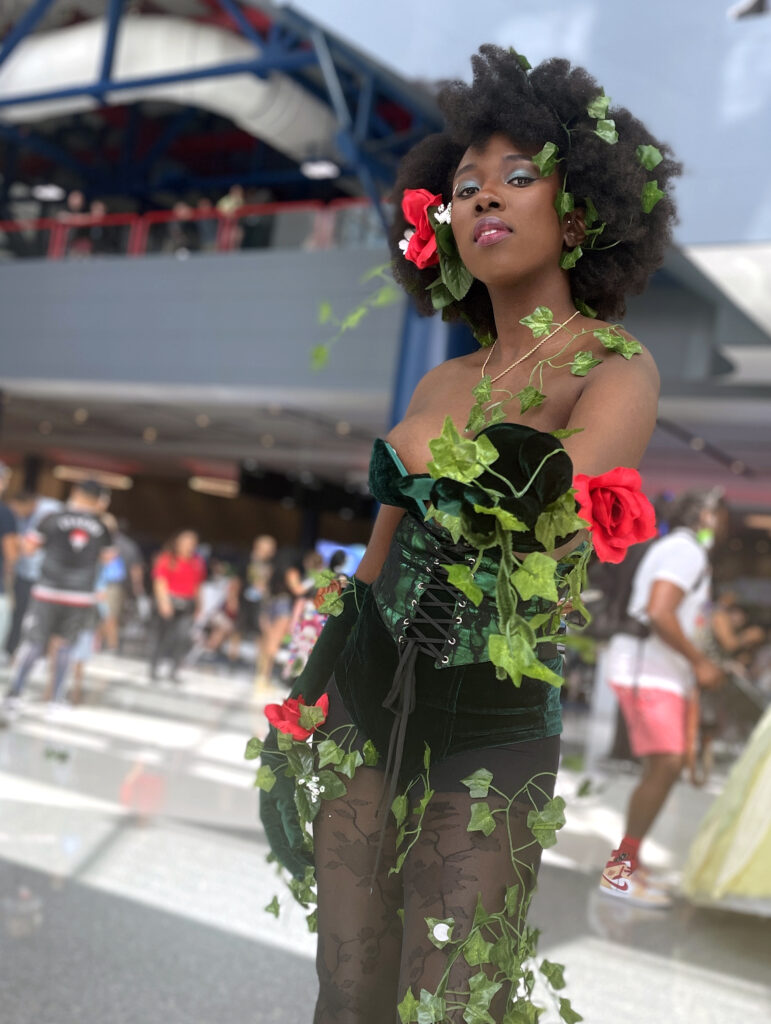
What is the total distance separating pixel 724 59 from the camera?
18.1 feet

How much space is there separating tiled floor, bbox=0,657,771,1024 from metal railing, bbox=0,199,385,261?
20.9 feet

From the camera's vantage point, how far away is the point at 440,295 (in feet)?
5.06

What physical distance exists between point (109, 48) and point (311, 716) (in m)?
10.2

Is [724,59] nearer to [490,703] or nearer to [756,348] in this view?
[756,348]

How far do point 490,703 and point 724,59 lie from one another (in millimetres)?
5201

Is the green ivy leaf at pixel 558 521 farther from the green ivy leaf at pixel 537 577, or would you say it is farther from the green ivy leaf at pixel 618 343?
the green ivy leaf at pixel 618 343

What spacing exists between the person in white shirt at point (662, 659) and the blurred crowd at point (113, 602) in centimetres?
122

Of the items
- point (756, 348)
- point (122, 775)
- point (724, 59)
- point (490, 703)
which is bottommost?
point (122, 775)

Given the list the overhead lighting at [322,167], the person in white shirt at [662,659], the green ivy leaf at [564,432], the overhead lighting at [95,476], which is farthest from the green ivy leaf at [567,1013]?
the overhead lighting at [95,476]

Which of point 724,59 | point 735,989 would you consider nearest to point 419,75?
point 724,59

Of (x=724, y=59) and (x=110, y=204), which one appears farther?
(x=110, y=204)

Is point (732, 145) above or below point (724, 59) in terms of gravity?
below

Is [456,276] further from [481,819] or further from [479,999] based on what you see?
[479,999]

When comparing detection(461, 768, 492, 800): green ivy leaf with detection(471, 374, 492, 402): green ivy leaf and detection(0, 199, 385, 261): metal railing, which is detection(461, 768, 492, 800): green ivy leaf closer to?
detection(471, 374, 492, 402): green ivy leaf
